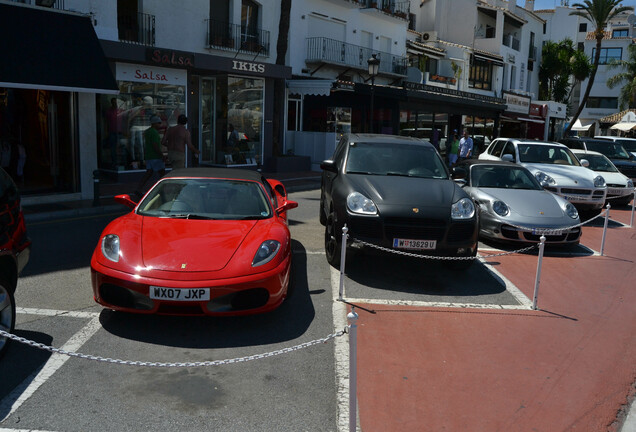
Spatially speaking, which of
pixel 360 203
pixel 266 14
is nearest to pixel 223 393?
pixel 360 203

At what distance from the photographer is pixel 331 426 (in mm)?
3818

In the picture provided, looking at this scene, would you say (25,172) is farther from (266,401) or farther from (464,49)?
(464,49)

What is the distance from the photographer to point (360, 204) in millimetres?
7457

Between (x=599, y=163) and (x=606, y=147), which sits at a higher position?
(x=606, y=147)

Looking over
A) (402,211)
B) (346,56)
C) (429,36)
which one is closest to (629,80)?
(429,36)

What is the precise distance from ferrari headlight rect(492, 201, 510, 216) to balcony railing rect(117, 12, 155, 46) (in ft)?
41.9

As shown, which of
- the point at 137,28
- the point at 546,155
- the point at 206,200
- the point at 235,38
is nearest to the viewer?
the point at 206,200

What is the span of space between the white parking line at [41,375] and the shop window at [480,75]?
38.6 m

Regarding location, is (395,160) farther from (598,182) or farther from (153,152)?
(598,182)

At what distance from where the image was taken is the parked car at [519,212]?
9492 mm

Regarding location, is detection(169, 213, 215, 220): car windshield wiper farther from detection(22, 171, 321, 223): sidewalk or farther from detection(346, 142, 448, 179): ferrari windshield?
detection(22, 171, 321, 223): sidewalk

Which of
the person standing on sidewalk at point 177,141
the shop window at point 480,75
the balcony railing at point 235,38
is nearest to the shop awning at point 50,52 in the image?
the person standing on sidewalk at point 177,141

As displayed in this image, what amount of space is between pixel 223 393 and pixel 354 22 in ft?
88.9

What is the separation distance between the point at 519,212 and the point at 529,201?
1.71ft
